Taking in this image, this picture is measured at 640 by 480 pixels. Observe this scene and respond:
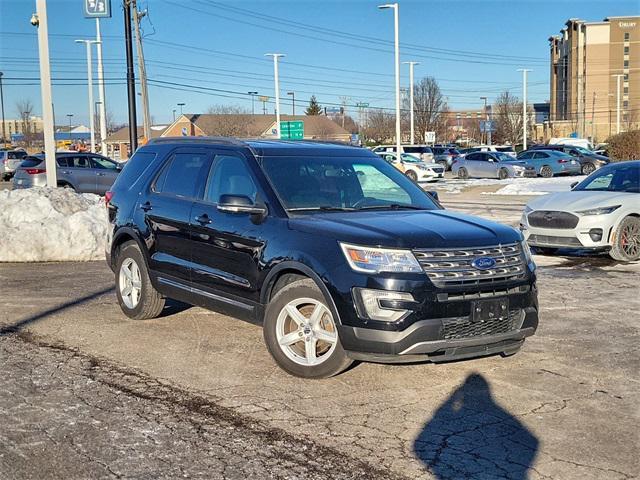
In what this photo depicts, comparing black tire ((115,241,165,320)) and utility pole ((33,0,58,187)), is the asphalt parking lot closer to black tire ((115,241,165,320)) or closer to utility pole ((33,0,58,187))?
black tire ((115,241,165,320))

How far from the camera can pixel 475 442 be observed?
4.36 metres

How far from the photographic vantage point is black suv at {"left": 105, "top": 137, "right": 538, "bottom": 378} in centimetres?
508

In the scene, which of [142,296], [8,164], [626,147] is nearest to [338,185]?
[142,296]

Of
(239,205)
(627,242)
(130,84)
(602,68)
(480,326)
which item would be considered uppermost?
(602,68)

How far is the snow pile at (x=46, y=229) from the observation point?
11250mm

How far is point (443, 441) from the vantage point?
4375mm

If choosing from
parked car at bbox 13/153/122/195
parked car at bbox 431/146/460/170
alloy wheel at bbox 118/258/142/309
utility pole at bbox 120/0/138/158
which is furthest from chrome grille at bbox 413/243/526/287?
parked car at bbox 431/146/460/170

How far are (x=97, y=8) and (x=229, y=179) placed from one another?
15.5 metres

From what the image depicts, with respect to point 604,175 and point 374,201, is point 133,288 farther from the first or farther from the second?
point 604,175

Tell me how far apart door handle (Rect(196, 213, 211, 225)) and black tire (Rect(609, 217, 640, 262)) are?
6.99m

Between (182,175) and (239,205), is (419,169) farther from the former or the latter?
(239,205)

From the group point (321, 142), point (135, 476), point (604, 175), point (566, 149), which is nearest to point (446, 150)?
point (566, 149)

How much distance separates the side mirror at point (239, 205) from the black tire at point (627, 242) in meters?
7.03

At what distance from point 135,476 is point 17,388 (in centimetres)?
188
